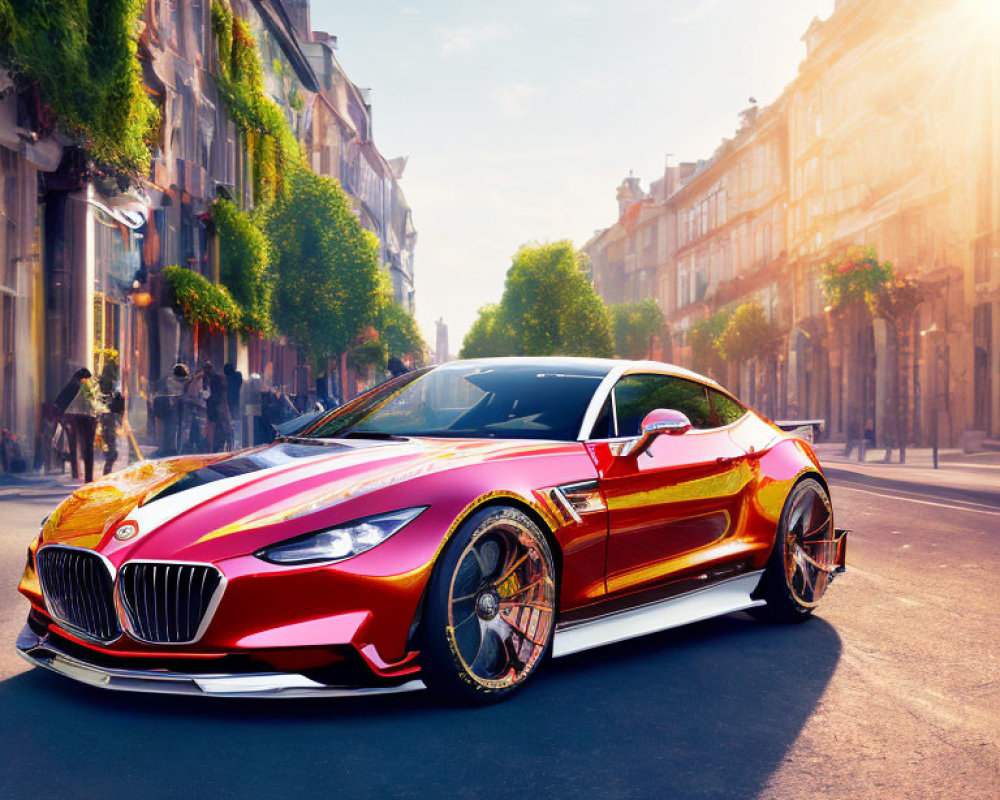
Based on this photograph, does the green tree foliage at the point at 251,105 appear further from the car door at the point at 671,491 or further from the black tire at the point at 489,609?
the black tire at the point at 489,609

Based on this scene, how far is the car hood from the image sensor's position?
12.9 feet

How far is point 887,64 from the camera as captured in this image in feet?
137

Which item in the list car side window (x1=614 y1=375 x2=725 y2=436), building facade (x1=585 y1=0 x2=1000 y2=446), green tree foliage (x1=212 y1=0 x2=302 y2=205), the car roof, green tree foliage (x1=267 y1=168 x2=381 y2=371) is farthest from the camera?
green tree foliage (x1=267 y1=168 x2=381 y2=371)

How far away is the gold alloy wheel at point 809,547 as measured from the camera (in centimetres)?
601

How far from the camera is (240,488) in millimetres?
4184

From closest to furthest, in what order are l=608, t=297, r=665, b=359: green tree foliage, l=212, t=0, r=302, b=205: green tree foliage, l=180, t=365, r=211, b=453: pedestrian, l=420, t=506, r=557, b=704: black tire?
1. l=420, t=506, r=557, b=704: black tire
2. l=180, t=365, r=211, b=453: pedestrian
3. l=212, t=0, r=302, b=205: green tree foliage
4. l=608, t=297, r=665, b=359: green tree foliage

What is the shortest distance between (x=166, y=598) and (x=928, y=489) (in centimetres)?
1635

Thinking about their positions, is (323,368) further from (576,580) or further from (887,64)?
(576,580)

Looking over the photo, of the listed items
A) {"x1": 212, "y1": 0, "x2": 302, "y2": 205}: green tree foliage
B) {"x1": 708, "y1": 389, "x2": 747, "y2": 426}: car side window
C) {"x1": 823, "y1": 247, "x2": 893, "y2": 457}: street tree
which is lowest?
{"x1": 708, "y1": 389, "x2": 747, "y2": 426}: car side window

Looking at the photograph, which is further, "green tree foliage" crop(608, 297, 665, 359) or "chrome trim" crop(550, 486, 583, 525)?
"green tree foliage" crop(608, 297, 665, 359)

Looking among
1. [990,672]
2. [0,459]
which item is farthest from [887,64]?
[990,672]

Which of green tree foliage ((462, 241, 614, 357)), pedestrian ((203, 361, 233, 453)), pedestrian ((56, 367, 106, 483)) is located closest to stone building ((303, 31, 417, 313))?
green tree foliage ((462, 241, 614, 357))

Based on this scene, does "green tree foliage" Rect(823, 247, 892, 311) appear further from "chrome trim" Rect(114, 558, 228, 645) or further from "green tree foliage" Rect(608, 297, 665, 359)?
"green tree foliage" Rect(608, 297, 665, 359)

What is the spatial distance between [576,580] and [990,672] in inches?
73.3
